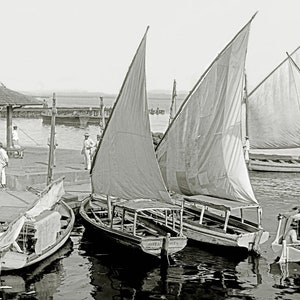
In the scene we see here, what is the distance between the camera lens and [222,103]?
26.6 m

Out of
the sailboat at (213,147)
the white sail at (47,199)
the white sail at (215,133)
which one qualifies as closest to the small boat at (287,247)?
the sailboat at (213,147)

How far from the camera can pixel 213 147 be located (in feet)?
87.3

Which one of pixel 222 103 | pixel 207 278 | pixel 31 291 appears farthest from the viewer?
pixel 222 103

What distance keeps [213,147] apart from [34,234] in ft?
27.9

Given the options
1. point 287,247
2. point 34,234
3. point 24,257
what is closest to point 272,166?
point 287,247

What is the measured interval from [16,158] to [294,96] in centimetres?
2128

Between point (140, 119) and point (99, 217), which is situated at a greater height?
point (140, 119)

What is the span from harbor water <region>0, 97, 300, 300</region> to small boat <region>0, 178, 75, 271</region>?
47cm

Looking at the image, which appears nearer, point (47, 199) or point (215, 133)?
point (47, 199)

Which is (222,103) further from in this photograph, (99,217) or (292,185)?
(292,185)

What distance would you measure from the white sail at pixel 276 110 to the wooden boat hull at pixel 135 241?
89.4 ft

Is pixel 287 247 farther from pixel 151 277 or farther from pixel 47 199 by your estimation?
pixel 47 199

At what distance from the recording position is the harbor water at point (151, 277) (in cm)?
1936

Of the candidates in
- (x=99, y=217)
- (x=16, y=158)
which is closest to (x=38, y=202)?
(x=99, y=217)
